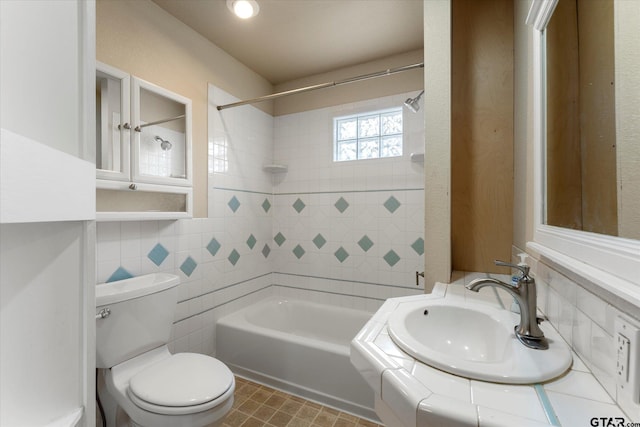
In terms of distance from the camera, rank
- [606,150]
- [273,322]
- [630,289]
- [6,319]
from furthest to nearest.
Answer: [273,322] → [606,150] → [630,289] → [6,319]

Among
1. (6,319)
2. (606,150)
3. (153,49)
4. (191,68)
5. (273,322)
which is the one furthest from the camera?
(273,322)

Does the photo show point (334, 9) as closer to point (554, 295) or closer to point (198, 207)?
point (198, 207)

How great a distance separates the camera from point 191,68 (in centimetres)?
192

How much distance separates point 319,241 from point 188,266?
3.68ft

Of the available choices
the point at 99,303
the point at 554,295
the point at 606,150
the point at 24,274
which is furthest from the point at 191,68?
the point at 554,295

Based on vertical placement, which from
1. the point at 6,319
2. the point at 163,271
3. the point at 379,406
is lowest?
the point at 379,406

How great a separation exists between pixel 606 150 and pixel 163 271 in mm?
2030

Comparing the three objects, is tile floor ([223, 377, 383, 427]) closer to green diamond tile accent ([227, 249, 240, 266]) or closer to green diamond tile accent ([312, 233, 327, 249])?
green diamond tile accent ([227, 249, 240, 266])

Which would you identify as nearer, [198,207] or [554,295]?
[554,295]

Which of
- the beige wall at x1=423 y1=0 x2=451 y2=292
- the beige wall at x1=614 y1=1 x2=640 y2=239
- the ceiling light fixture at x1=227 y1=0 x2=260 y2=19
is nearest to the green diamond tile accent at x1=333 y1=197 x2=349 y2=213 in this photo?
the beige wall at x1=423 y1=0 x2=451 y2=292

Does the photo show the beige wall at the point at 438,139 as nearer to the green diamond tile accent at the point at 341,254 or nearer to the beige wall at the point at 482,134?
the beige wall at the point at 482,134

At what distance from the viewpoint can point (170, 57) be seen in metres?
1.77

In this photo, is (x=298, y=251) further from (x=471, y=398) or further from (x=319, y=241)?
(x=471, y=398)

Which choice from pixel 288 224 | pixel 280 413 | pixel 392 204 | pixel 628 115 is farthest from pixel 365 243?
pixel 628 115
